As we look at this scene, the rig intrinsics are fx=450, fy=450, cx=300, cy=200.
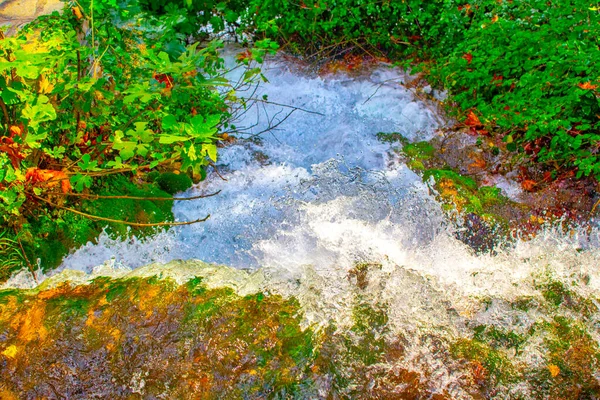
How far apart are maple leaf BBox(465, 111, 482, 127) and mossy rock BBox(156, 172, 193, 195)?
9.07 feet

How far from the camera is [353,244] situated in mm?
3514

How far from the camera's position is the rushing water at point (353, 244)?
2988 mm

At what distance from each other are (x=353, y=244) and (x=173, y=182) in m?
1.63

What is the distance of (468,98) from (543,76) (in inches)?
34.5

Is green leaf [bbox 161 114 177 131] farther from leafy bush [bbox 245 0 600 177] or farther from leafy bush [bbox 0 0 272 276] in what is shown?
leafy bush [bbox 245 0 600 177]

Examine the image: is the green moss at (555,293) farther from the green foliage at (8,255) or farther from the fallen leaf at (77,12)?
the fallen leaf at (77,12)

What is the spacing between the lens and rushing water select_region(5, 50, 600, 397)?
9.80ft

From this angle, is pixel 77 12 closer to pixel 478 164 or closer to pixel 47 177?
pixel 47 177

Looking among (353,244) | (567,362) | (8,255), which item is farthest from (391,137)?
(8,255)

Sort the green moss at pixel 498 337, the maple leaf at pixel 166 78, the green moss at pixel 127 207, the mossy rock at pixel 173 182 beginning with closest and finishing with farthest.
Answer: the green moss at pixel 498 337 < the maple leaf at pixel 166 78 < the green moss at pixel 127 207 < the mossy rock at pixel 173 182

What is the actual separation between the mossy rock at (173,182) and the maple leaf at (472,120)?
9.07ft

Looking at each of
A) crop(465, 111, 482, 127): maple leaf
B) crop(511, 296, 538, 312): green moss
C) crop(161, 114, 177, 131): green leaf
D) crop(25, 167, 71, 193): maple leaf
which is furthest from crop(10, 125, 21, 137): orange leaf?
crop(465, 111, 482, 127): maple leaf

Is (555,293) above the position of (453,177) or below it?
below

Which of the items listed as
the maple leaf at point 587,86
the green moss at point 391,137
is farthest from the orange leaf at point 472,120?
the maple leaf at point 587,86
